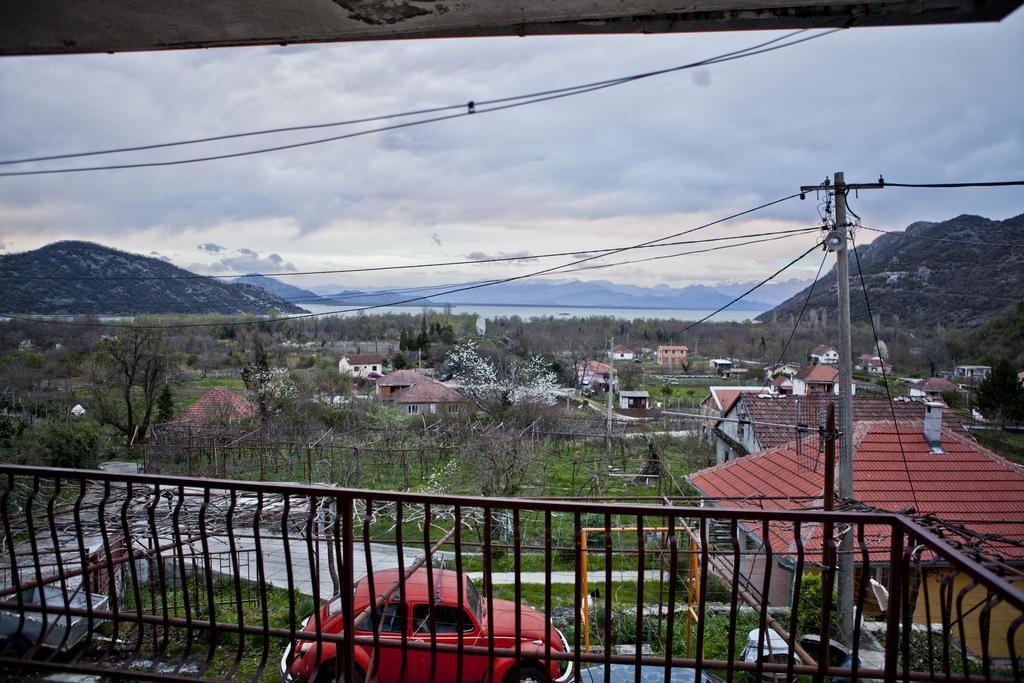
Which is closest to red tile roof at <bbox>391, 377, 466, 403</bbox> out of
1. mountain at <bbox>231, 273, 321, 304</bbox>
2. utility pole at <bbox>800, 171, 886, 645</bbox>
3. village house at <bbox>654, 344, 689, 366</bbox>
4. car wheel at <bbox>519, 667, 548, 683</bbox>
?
mountain at <bbox>231, 273, 321, 304</bbox>

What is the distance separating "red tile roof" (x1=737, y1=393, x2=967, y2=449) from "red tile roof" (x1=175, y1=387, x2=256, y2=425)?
49.4 ft

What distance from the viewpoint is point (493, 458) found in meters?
11.6

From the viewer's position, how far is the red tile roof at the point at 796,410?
11750mm

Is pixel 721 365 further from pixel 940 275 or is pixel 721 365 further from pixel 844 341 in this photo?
→ pixel 844 341

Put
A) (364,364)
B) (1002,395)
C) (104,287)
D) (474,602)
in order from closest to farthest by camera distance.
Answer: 1. (474,602)
2. (1002,395)
3. (104,287)
4. (364,364)

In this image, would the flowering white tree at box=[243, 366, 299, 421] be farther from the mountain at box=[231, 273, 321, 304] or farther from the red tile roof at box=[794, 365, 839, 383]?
the red tile roof at box=[794, 365, 839, 383]

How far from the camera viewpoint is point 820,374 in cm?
1947

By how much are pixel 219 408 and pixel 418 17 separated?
1848 cm

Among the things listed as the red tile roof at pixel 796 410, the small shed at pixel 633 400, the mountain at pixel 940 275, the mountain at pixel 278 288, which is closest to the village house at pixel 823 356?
the red tile roof at pixel 796 410

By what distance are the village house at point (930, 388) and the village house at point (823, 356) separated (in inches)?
191

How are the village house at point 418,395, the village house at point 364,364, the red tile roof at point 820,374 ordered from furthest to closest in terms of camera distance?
the village house at point 364,364, the village house at point 418,395, the red tile roof at point 820,374

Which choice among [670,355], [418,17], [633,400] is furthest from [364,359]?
[418,17]

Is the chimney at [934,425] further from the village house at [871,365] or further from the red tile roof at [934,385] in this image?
the red tile roof at [934,385]

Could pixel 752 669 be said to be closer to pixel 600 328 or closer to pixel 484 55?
pixel 484 55
